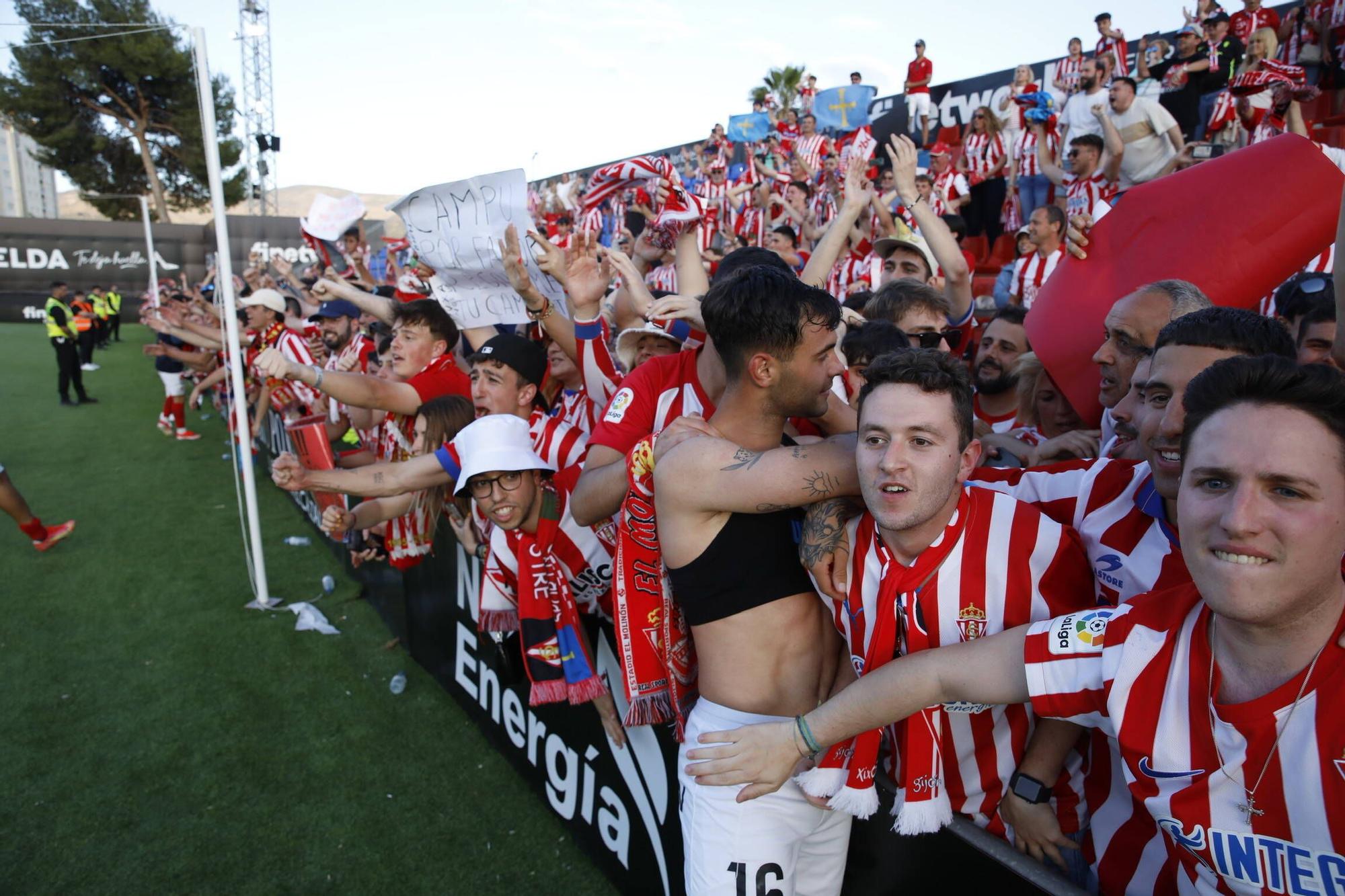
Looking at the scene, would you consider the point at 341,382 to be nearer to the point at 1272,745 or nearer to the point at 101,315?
the point at 1272,745

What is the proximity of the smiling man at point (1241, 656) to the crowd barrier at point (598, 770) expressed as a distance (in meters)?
0.32

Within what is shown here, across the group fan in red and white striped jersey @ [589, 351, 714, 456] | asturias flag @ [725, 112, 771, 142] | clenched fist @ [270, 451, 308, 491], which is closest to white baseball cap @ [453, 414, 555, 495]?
fan in red and white striped jersey @ [589, 351, 714, 456]

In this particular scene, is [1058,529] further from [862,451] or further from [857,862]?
[857,862]

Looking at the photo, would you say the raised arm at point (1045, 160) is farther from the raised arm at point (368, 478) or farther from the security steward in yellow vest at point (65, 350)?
the security steward in yellow vest at point (65, 350)

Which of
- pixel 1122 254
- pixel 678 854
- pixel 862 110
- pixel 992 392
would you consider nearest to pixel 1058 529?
pixel 1122 254

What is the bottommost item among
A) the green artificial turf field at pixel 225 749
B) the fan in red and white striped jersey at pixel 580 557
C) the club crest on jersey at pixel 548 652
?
the green artificial turf field at pixel 225 749

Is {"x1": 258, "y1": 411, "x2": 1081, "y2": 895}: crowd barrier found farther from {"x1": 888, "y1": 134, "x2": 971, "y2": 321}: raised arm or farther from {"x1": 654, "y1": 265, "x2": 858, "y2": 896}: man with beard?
{"x1": 888, "y1": 134, "x2": 971, "y2": 321}: raised arm

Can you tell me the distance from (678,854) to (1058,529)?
1.71 metres

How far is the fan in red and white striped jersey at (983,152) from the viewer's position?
995 centimetres

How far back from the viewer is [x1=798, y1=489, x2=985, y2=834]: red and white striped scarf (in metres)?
1.74

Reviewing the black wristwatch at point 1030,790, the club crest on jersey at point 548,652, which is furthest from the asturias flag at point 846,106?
the black wristwatch at point 1030,790

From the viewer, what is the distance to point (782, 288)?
2.11 metres

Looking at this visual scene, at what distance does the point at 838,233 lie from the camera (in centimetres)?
353

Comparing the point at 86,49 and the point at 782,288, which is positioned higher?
the point at 86,49
